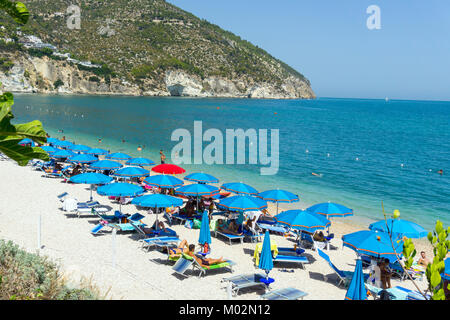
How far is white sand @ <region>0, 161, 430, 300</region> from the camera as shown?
7406 mm

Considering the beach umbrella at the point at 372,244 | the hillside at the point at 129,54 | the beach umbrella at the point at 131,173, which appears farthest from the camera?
the hillside at the point at 129,54

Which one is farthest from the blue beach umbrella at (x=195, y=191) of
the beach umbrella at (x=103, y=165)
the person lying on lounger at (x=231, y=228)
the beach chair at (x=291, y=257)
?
the beach umbrella at (x=103, y=165)

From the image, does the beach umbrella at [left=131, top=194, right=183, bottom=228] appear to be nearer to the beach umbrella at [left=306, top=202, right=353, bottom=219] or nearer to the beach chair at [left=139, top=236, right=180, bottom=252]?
the beach chair at [left=139, top=236, right=180, bottom=252]

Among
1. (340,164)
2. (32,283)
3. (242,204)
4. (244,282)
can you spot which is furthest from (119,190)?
(340,164)

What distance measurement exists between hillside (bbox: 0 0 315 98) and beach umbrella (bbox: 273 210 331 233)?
112658mm

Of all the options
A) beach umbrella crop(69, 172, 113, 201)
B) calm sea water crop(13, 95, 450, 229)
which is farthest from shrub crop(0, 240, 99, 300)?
calm sea water crop(13, 95, 450, 229)

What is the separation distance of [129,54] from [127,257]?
465ft

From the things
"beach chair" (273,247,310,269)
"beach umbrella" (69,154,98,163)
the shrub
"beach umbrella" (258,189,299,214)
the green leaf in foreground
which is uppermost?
the green leaf in foreground

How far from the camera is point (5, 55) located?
108000mm

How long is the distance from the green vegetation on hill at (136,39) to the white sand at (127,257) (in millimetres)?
125631

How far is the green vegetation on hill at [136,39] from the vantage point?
135 m

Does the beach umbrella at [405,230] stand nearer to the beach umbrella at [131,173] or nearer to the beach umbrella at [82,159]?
the beach umbrella at [131,173]
